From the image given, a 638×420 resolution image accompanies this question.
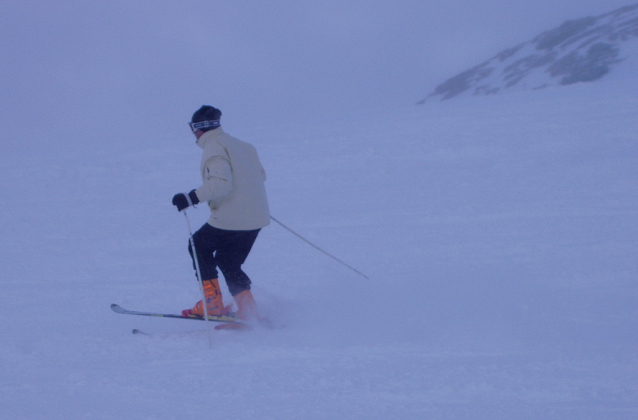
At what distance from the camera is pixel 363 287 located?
4.23 m

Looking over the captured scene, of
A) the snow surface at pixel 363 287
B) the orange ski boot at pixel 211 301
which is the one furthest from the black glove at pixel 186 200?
the snow surface at pixel 363 287

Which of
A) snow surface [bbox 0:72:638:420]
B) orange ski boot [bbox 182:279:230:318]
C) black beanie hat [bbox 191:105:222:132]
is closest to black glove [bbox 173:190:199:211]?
black beanie hat [bbox 191:105:222:132]

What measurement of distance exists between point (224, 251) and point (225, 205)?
334 mm

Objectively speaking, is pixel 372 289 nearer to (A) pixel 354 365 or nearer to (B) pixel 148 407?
(A) pixel 354 365

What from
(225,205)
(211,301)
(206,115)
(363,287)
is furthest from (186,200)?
(363,287)

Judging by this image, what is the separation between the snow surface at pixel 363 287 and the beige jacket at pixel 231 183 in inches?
29.0

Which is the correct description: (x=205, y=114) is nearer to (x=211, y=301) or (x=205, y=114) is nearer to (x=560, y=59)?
(x=211, y=301)

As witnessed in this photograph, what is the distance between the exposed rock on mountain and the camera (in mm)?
15547

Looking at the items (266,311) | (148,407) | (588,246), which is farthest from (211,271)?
(588,246)

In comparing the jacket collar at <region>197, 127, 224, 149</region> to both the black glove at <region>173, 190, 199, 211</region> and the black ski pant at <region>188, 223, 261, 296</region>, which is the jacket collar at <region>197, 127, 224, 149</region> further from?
the black ski pant at <region>188, 223, 261, 296</region>

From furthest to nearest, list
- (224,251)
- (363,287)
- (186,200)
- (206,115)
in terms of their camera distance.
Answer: (363,287) < (224,251) < (206,115) < (186,200)

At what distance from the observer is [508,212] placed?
19.7ft

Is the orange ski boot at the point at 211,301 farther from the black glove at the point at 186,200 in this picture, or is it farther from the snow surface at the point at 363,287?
the black glove at the point at 186,200

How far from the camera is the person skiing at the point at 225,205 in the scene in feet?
10.8
